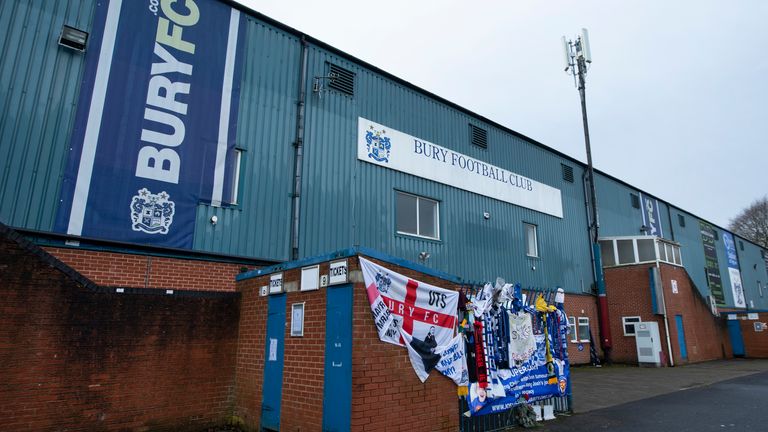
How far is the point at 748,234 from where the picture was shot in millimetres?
58344

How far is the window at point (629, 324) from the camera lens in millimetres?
20766

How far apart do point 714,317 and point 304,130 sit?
24.2 m

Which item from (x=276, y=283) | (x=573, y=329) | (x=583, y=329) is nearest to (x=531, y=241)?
(x=573, y=329)

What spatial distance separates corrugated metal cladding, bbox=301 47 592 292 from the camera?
1227 centimetres

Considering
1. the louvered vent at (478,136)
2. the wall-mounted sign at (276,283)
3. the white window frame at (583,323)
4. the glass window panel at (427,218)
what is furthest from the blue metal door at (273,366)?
the white window frame at (583,323)

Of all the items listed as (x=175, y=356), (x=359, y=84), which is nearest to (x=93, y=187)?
(x=175, y=356)

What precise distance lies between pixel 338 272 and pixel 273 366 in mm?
2143

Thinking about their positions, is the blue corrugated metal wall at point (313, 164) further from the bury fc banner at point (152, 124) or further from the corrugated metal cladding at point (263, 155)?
the bury fc banner at point (152, 124)

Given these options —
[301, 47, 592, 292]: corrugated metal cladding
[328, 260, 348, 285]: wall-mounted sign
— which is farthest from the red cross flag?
[301, 47, 592, 292]: corrugated metal cladding

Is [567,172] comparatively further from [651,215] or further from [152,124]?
[152,124]

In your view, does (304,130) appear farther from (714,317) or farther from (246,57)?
(714,317)

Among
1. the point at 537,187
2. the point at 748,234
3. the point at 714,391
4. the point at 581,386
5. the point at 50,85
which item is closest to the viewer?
the point at 50,85

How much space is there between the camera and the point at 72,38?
348 inches

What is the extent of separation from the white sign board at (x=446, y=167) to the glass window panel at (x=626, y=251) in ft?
14.2
